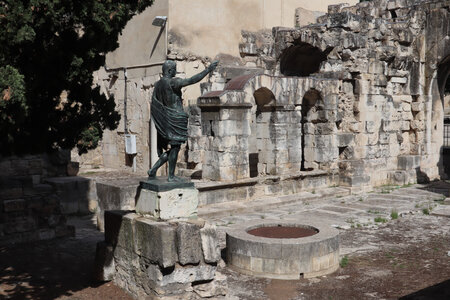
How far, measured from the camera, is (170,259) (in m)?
5.61

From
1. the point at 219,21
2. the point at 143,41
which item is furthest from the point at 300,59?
the point at 143,41

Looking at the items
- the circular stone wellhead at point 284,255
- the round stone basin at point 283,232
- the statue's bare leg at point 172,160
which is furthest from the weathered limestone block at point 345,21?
the statue's bare leg at point 172,160

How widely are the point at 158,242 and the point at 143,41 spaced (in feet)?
31.2

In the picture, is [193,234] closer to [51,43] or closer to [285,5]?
[51,43]

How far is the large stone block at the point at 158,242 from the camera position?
560 cm

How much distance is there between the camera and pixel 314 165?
1288 centimetres

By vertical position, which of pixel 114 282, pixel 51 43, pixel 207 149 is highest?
pixel 51 43

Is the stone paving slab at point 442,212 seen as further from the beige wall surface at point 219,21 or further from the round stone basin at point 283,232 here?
the beige wall surface at point 219,21

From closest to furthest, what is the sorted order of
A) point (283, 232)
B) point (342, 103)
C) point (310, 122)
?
point (283, 232)
point (310, 122)
point (342, 103)

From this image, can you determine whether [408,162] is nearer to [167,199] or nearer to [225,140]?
[225,140]

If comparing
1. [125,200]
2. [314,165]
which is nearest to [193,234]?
[125,200]

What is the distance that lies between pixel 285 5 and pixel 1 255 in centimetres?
1156

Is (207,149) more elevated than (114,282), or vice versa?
(207,149)

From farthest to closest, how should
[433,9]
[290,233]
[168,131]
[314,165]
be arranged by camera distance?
[433,9], [314,165], [290,233], [168,131]
